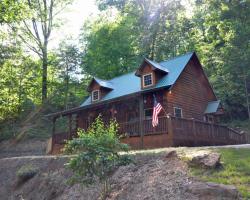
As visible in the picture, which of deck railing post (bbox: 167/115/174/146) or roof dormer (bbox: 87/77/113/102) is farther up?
roof dormer (bbox: 87/77/113/102)

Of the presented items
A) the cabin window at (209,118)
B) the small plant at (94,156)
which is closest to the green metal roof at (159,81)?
the cabin window at (209,118)

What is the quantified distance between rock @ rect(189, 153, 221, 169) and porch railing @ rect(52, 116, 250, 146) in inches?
257

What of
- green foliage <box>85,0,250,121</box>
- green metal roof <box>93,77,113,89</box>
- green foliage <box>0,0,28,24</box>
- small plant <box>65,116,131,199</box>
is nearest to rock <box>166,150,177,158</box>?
small plant <box>65,116,131,199</box>

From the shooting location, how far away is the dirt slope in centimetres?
1005

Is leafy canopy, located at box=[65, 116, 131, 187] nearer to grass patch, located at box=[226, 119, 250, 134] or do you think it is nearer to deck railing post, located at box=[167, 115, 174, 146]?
deck railing post, located at box=[167, 115, 174, 146]

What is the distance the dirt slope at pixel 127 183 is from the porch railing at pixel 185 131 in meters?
4.67

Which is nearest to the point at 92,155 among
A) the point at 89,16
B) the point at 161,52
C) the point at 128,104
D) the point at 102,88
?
the point at 128,104

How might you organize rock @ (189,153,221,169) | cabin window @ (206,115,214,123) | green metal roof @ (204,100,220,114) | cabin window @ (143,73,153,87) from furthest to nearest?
1. cabin window @ (206,115,214,123)
2. green metal roof @ (204,100,220,114)
3. cabin window @ (143,73,153,87)
4. rock @ (189,153,221,169)

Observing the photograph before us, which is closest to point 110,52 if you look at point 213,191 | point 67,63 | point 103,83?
point 67,63

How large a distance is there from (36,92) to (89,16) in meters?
15.4

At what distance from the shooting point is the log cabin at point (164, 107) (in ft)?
61.5

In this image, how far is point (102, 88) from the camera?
2669cm

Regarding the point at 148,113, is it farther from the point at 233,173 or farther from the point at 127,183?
the point at 233,173

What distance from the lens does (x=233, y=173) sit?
33.9 ft
